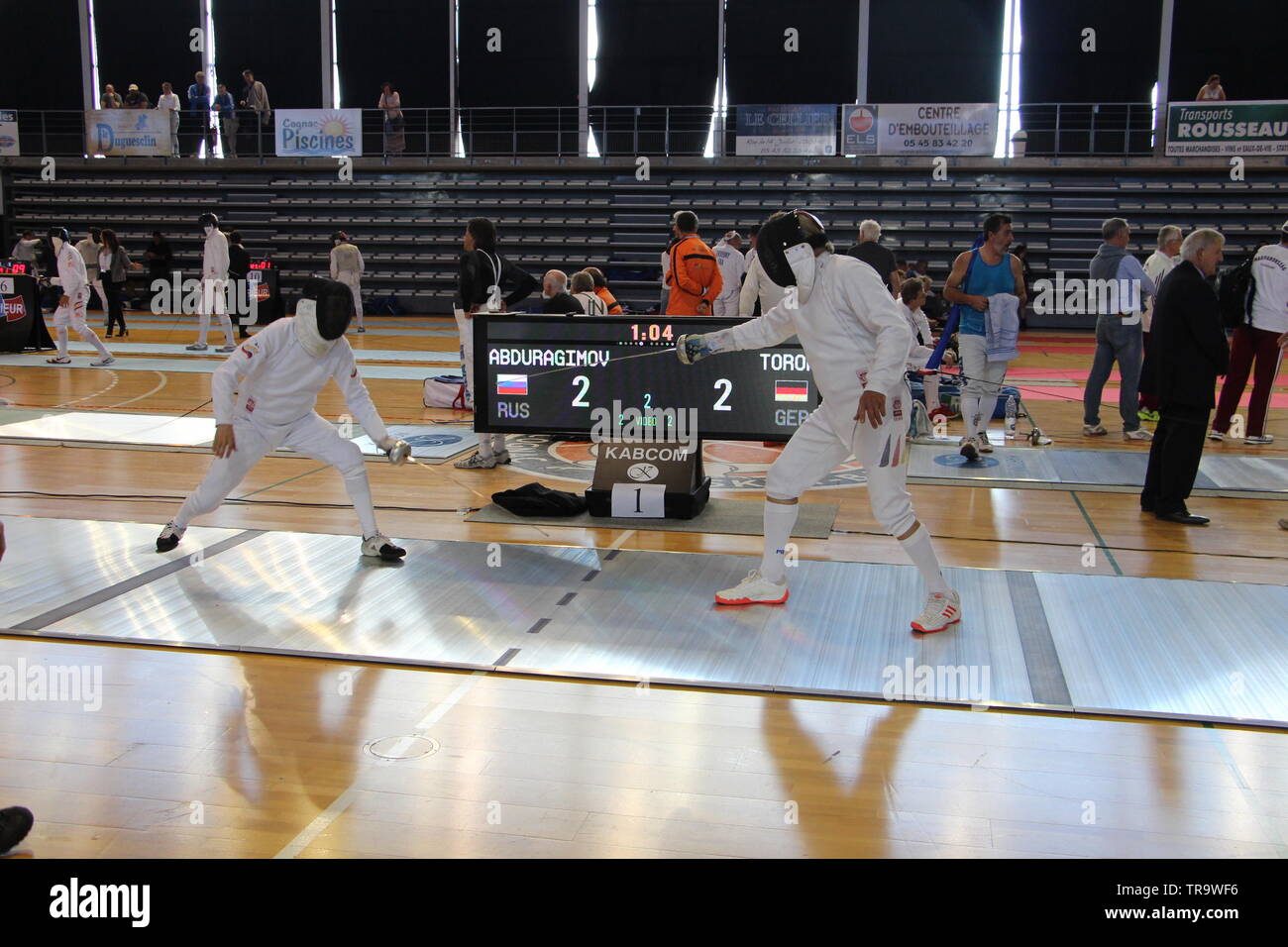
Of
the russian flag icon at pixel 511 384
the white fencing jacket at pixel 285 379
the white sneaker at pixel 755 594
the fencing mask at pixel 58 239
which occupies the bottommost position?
the white sneaker at pixel 755 594

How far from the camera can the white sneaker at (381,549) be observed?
543cm

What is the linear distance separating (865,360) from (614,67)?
18.8 metres

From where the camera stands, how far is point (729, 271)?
12648 mm

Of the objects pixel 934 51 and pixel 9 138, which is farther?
pixel 9 138

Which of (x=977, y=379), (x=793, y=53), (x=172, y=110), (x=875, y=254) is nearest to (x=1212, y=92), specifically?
(x=793, y=53)

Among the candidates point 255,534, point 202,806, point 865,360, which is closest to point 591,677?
point 202,806

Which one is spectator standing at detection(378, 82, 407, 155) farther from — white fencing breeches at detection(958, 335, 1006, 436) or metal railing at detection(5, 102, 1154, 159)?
white fencing breeches at detection(958, 335, 1006, 436)

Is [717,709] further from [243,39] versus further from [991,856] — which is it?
[243,39]

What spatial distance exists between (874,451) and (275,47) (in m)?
22.0

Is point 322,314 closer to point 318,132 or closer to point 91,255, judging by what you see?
point 91,255

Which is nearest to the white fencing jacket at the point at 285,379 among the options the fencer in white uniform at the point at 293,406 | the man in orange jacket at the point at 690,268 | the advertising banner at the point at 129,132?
the fencer in white uniform at the point at 293,406

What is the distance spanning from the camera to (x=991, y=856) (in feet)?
9.20

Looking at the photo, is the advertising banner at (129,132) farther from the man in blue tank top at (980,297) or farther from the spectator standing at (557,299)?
the man in blue tank top at (980,297)

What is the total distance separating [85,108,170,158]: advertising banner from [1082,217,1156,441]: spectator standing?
18664 mm
